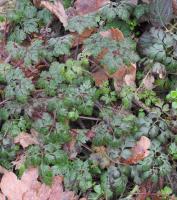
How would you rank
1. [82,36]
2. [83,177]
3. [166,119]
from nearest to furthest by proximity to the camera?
[83,177], [166,119], [82,36]

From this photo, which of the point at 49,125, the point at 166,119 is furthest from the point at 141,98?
the point at 49,125

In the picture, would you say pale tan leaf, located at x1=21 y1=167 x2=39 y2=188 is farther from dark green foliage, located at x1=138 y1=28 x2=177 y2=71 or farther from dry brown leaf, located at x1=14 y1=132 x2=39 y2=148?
dark green foliage, located at x1=138 y1=28 x2=177 y2=71

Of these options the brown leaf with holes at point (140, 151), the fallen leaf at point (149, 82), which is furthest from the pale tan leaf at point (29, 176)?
the fallen leaf at point (149, 82)

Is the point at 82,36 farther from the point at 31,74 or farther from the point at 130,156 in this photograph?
the point at 130,156

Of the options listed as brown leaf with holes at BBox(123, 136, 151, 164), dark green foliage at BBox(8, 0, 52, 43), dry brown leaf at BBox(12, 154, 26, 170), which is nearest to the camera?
brown leaf with holes at BBox(123, 136, 151, 164)

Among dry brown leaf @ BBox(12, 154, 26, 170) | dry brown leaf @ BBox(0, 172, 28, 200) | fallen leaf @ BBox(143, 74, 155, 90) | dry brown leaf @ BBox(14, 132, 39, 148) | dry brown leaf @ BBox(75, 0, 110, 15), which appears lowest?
dry brown leaf @ BBox(0, 172, 28, 200)

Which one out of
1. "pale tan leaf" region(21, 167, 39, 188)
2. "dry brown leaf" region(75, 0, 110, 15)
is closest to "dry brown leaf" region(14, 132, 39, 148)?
"pale tan leaf" region(21, 167, 39, 188)

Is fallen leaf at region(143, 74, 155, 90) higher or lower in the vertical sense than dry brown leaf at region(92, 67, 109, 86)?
lower
